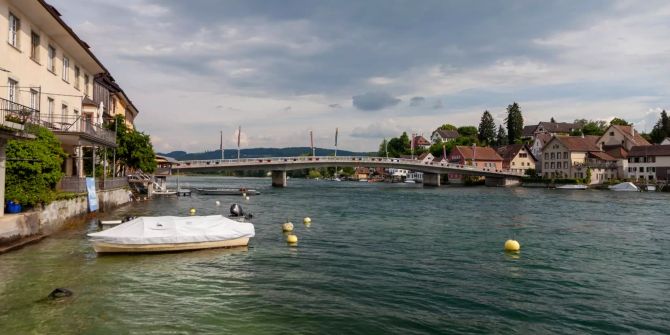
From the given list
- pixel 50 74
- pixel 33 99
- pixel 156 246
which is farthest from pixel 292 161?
pixel 156 246

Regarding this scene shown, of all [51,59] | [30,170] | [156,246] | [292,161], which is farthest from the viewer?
[292,161]

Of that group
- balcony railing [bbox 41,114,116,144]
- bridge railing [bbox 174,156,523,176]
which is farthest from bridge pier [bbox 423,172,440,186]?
Answer: balcony railing [bbox 41,114,116,144]

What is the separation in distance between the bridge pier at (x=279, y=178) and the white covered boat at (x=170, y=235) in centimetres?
8146

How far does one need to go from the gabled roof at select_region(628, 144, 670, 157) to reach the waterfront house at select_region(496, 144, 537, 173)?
29414 mm

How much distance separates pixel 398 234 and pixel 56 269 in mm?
18419

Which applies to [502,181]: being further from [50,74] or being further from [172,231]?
[172,231]

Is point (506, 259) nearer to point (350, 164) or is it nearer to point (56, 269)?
point (56, 269)

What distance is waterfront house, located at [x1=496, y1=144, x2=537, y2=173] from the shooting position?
133375 millimetres

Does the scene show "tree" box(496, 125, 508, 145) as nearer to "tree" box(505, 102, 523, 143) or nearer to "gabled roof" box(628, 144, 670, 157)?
"tree" box(505, 102, 523, 143)

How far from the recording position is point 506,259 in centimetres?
2167

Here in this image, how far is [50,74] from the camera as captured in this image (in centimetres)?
3206

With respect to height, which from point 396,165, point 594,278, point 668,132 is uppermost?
point 668,132

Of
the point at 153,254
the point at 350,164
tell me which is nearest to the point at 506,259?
the point at 153,254

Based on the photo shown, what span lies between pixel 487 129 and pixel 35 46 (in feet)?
532
